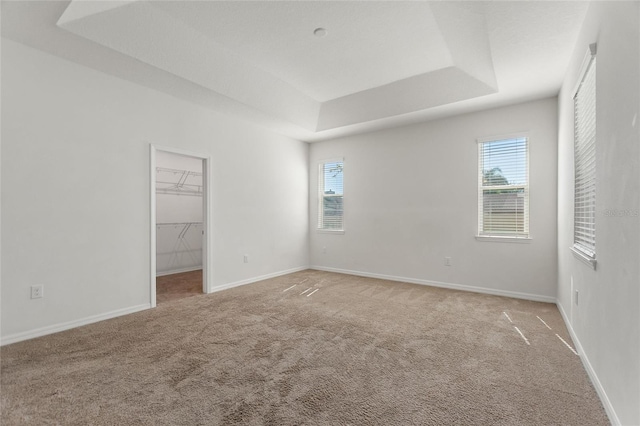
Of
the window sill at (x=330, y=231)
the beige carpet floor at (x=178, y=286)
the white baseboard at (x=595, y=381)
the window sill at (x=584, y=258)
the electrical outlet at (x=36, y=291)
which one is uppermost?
the window sill at (x=584, y=258)

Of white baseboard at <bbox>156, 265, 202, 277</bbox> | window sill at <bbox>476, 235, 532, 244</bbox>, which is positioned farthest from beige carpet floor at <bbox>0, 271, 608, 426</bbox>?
white baseboard at <bbox>156, 265, 202, 277</bbox>

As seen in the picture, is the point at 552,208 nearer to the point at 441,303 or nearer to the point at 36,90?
the point at 441,303

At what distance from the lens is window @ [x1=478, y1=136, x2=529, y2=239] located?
4.16 m

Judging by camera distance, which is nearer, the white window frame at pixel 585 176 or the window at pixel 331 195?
the white window frame at pixel 585 176

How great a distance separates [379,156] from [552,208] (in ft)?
8.65

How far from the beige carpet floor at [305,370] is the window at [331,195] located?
2.61m

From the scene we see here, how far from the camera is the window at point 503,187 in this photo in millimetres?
4160

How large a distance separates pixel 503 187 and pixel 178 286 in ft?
17.0

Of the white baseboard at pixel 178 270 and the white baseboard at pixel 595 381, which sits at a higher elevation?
the white baseboard at pixel 595 381

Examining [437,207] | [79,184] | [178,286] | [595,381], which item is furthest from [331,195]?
[595,381]

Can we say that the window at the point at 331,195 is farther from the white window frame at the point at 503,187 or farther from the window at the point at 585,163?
the window at the point at 585,163

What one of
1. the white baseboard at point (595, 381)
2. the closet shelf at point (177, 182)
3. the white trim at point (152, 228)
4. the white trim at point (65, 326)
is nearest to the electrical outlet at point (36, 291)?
the white trim at point (65, 326)

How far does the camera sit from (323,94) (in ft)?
15.1

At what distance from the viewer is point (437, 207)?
4.81 meters
